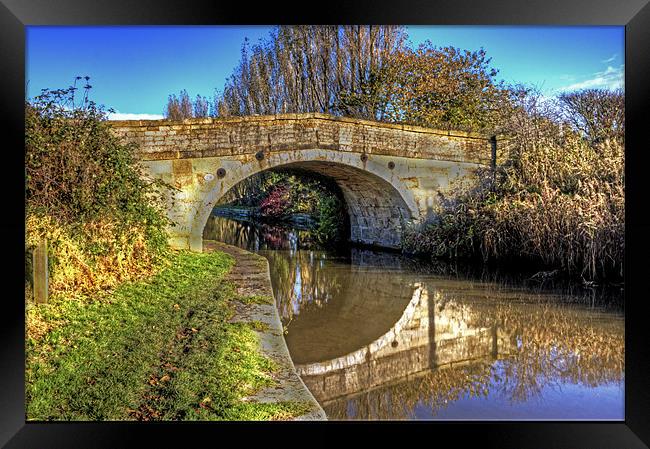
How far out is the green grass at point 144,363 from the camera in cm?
274

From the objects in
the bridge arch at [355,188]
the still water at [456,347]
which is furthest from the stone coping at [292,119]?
the still water at [456,347]

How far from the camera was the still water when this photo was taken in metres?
3.25

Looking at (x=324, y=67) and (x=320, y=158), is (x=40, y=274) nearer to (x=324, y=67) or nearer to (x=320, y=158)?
(x=320, y=158)

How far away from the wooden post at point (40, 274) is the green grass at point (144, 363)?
0.47 feet

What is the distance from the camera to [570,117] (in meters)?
12.1

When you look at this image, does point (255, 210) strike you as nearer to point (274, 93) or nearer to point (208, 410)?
→ point (274, 93)

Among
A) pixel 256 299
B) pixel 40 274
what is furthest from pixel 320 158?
pixel 40 274

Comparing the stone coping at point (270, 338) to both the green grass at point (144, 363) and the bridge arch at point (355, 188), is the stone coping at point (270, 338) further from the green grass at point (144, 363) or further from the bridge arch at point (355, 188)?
the bridge arch at point (355, 188)

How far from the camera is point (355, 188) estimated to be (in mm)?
11992

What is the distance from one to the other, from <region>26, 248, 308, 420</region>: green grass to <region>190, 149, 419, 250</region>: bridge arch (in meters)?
3.97

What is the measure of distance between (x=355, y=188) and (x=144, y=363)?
9065 mm

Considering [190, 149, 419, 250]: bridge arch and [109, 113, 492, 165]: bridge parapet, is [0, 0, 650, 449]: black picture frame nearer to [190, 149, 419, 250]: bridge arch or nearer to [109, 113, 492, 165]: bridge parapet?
[109, 113, 492, 165]: bridge parapet
